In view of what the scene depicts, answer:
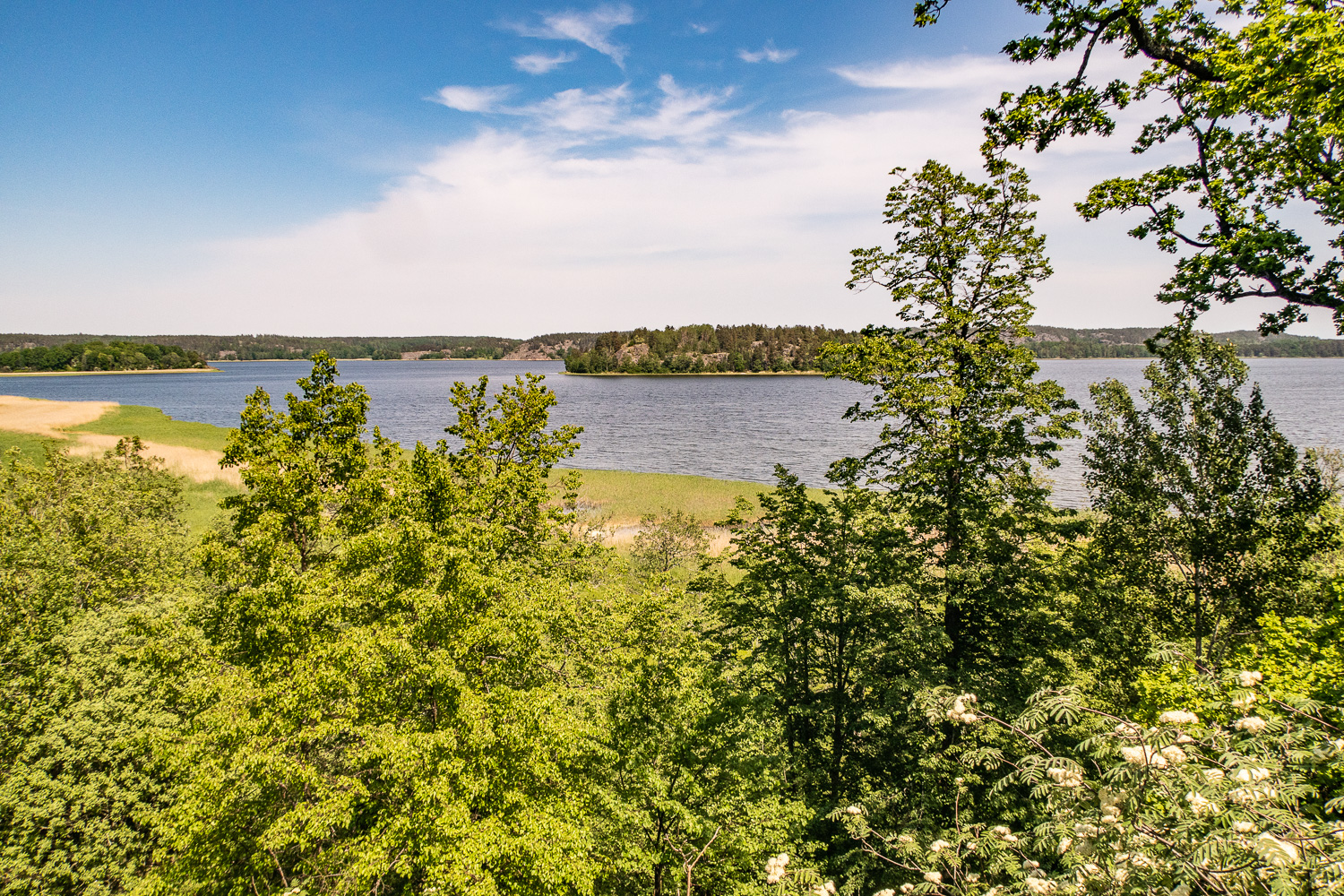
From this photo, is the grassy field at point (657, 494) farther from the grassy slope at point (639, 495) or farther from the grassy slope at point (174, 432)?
the grassy slope at point (174, 432)

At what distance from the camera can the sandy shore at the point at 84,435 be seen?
52.8 meters

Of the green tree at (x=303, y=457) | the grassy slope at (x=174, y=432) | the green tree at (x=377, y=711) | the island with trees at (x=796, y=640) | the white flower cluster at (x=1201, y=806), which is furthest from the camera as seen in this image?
the grassy slope at (x=174, y=432)

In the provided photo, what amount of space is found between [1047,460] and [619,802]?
1234 centimetres

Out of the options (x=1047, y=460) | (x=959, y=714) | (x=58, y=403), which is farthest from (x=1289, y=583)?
(x=58, y=403)

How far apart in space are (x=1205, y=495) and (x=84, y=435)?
95848mm

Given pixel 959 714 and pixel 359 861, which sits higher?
pixel 959 714

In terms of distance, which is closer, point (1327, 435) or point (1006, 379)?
point (1006, 379)

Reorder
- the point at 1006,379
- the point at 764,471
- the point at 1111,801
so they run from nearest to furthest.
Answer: the point at 1111,801, the point at 1006,379, the point at 764,471

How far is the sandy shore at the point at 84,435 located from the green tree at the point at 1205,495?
50.5m

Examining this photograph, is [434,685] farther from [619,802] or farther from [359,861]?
[619,802]

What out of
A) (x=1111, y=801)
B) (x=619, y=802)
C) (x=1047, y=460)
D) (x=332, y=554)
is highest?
(x=1047, y=460)

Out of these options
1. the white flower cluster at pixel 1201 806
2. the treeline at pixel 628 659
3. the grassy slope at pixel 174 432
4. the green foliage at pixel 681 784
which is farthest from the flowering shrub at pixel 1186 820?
the grassy slope at pixel 174 432

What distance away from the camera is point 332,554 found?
15.4 m

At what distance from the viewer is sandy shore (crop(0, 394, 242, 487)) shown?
52844mm
